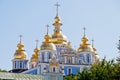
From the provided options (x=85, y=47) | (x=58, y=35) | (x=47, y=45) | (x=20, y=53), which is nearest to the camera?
(x=47, y=45)

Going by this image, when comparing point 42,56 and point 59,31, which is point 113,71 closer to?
point 42,56

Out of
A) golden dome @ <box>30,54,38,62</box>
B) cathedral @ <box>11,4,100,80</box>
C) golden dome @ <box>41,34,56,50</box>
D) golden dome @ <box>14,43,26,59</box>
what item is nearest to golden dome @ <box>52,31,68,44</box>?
cathedral @ <box>11,4,100,80</box>

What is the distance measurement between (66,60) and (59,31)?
5427mm

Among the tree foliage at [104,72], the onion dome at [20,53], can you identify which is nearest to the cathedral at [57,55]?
the onion dome at [20,53]

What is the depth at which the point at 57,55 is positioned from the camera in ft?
222

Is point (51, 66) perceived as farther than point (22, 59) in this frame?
No

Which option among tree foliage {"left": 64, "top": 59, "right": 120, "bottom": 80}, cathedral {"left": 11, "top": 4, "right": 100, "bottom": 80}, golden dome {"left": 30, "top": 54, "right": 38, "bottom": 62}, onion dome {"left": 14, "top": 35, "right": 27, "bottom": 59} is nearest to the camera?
tree foliage {"left": 64, "top": 59, "right": 120, "bottom": 80}

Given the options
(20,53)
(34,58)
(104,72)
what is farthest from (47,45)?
(104,72)

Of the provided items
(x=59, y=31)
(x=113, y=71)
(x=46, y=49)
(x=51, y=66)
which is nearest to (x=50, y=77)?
(x=51, y=66)

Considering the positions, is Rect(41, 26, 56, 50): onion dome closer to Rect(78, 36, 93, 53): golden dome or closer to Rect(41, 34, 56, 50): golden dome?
Rect(41, 34, 56, 50): golden dome

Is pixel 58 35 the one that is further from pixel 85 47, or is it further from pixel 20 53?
pixel 20 53

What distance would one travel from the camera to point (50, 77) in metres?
41.9

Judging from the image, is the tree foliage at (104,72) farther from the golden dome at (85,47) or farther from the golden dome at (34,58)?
the golden dome at (34,58)

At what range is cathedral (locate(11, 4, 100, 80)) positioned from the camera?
65.7 m
